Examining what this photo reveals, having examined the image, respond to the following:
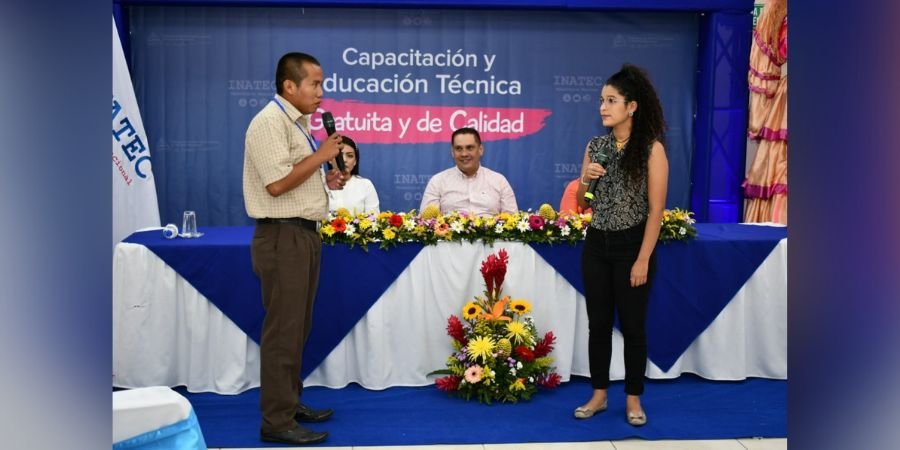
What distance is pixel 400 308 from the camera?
362cm

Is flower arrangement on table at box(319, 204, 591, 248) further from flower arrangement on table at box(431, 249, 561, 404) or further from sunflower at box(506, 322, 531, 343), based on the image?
sunflower at box(506, 322, 531, 343)

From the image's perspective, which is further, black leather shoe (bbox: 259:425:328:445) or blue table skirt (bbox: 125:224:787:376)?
blue table skirt (bbox: 125:224:787:376)

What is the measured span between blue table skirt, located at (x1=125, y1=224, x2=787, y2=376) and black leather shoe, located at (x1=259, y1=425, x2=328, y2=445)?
25.2 inches

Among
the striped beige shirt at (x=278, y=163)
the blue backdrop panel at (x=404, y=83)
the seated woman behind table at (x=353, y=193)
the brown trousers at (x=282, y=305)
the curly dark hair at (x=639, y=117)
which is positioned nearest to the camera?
the striped beige shirt at (x=278, y=163)

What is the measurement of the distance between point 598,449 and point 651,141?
1.08 meters

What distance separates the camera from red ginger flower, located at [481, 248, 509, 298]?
137 inches

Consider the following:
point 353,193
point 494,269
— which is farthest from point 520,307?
point 353,193

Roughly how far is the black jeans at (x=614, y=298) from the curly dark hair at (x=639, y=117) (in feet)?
0.73

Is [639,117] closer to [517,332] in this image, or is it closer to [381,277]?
[517,332]

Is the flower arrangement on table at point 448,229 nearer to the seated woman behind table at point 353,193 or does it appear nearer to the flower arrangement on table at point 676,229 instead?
the flower arrangement on table at point 676,229

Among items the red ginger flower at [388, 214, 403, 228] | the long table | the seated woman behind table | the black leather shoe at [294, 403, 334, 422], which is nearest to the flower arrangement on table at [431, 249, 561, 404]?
the long table

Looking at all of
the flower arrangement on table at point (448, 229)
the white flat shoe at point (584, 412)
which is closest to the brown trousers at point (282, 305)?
the flower arrangement on table at point (448, 229)

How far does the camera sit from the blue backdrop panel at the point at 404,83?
19.1ft

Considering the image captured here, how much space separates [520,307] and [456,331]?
28cm
